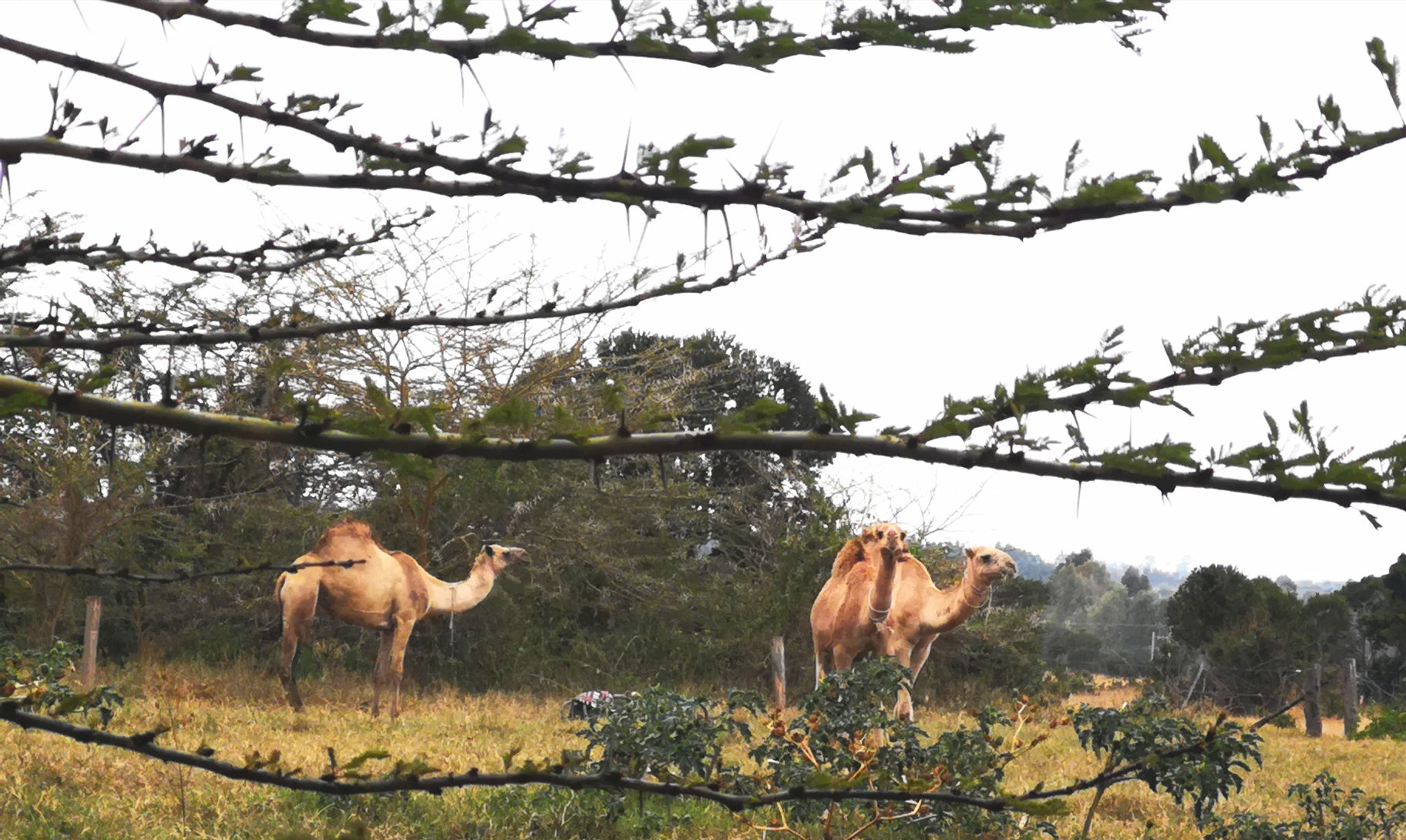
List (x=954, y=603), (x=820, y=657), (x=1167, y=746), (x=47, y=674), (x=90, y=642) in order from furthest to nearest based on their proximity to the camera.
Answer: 1. (x=90, y=642)
2. (x=820, y=657)
3. (x=954, y=603)
4. (x=47, y=674)
5. (x=1167, y=746)

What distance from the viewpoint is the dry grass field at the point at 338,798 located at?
18.2 ft

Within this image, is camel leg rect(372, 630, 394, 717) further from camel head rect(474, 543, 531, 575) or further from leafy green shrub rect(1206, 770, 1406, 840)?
leafy green shrub rect(1206, 770, 1406, 840)

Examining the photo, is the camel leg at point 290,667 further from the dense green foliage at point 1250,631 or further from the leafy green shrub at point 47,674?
the dense green foliage at point 1250,631

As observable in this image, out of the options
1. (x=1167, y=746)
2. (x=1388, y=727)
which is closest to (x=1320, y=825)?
(x=1167, y=746)

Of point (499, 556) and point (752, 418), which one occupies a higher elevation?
point (752, 418)

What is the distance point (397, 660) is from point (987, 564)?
5162 mm

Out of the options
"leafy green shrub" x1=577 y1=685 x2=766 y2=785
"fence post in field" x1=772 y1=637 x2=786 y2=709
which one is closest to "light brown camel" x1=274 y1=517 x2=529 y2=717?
"fence post in field" x1=772 y1=637 x2=786 y2=709

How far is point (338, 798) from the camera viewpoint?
598 centimetres

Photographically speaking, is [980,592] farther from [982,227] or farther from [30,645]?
[30,645]

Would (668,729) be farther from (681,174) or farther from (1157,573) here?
(1157,573)

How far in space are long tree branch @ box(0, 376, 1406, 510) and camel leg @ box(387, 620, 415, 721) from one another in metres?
9.51

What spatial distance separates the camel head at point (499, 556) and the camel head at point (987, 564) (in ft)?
13.6

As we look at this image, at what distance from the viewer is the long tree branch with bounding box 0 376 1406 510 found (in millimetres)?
1368

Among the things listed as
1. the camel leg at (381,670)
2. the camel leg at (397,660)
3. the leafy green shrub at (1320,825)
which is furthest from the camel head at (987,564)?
the camel leg at (381,670)
